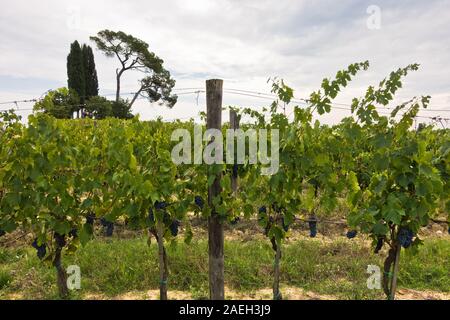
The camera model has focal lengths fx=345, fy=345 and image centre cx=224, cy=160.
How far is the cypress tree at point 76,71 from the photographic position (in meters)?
36.9

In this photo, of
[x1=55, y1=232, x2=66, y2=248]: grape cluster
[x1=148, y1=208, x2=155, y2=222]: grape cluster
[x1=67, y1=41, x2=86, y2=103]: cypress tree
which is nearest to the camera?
[x1=148, y1=208, x2=155, y2=222]: grape cluster

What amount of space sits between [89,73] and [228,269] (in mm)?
40139

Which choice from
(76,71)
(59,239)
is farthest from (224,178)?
(76,71)

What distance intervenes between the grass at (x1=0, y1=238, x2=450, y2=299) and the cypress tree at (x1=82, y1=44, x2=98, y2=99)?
37.2 m

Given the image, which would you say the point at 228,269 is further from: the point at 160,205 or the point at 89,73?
the point at 89,73

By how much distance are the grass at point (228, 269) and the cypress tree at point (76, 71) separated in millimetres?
35587

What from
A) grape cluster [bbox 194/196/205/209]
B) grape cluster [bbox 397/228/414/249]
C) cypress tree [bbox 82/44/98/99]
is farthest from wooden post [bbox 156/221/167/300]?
cypress tree [bbox 82/44/98/99]

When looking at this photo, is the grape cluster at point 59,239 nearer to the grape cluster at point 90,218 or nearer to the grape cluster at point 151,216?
the grape cluster at point 90,218

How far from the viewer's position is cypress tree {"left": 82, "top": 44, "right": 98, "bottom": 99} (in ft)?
128

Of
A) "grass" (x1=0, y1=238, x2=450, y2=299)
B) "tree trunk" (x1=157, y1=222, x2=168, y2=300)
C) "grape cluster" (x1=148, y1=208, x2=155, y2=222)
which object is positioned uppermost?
"grape cluster" (x1=148, y1=208, x2=155, y2=222)

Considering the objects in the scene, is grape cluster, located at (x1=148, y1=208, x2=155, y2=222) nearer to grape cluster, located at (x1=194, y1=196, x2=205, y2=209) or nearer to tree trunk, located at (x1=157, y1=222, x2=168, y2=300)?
tree trunk, located at (x1=157, y1=222, x2=168, y2=300)

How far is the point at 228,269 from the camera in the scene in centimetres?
419
